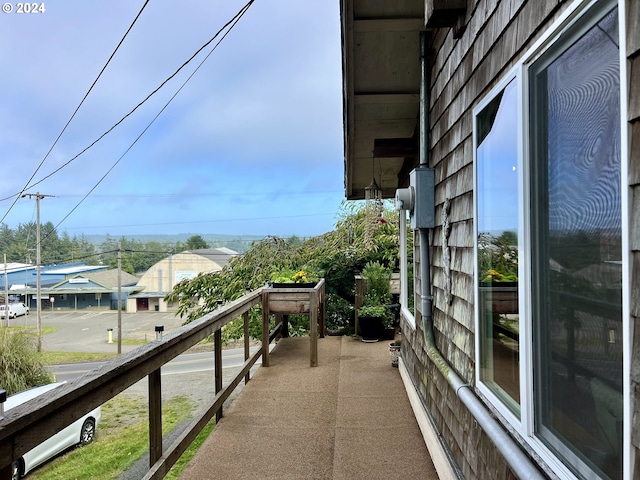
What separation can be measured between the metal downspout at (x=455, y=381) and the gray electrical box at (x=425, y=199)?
101mm

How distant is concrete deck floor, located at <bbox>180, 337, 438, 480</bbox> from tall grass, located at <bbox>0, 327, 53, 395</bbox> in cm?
621

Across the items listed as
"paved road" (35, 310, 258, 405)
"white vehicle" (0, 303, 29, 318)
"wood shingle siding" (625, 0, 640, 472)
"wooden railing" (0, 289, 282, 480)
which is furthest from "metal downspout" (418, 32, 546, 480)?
"white vehicle" (0, 303, 29, 318)

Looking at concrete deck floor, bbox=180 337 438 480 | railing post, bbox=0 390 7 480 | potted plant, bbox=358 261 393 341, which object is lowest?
concrete deck floor, bbox=180 337 438 480

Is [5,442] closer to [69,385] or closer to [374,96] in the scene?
[69,385]

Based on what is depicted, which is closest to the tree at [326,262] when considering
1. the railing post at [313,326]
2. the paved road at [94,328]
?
the railing post at [313,326]

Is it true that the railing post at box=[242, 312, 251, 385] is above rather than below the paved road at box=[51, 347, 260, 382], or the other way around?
above

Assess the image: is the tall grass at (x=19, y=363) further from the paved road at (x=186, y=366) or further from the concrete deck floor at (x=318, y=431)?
the paved road at (x=186, y=366)

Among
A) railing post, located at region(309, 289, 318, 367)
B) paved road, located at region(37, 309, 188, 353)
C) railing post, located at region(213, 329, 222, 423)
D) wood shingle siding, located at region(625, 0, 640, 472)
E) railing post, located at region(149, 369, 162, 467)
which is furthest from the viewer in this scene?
paved road, located at region(37, 309, 188, 353)

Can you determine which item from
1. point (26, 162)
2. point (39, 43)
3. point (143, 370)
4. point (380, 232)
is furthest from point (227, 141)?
point (143, 370)

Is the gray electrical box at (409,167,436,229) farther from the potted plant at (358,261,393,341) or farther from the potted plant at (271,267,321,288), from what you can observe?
the potted plant at (358,261,393,341)

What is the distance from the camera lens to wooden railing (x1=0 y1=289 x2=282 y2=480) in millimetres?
954

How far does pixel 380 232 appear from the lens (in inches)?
310

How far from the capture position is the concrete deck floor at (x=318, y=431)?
2350mm

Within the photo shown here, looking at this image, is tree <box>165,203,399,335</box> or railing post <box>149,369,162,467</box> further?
tree <box>165,203,399,335</box>
